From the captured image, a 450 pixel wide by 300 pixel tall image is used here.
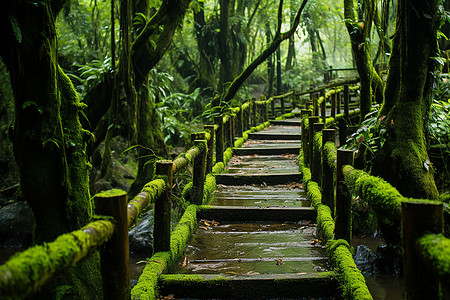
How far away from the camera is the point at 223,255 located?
4.04m

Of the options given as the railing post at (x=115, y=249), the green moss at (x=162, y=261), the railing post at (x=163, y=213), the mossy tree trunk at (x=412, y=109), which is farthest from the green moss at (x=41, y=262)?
the mossy tree trunk at (x=412, y=109)

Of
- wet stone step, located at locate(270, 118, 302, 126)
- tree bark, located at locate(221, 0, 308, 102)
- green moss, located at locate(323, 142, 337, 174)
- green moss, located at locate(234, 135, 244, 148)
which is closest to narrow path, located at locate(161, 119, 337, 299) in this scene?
green moss, located at locate(323, 142, 337, 174)

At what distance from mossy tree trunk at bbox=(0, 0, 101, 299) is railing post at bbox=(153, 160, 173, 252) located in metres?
0.79

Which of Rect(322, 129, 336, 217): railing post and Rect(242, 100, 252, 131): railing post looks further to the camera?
Rect(242, 100, 252, 131): railing post

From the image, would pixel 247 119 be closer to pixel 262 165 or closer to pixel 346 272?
pixel 262 165

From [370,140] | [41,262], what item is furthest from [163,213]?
[370,140]

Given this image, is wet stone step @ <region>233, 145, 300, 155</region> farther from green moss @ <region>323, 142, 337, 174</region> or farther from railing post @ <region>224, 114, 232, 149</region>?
green moss @ <region>323, 142, 337, 174</region>

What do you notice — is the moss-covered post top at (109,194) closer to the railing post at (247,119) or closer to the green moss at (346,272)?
the green moss at (346,272)

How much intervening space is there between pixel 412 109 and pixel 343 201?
165cm

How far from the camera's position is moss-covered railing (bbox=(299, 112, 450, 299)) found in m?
1.72

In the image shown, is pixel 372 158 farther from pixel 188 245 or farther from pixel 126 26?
pixel 126 26

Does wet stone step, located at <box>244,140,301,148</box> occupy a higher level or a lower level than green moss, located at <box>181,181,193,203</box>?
higher

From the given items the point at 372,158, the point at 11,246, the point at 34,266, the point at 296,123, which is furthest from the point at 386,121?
the point at 296,123

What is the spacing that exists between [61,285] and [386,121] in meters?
3.68
